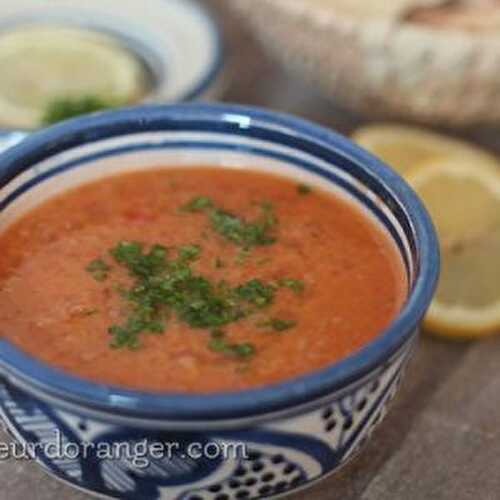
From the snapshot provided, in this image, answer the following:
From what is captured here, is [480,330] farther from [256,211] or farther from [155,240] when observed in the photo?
[155,240]

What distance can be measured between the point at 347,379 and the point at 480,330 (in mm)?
478

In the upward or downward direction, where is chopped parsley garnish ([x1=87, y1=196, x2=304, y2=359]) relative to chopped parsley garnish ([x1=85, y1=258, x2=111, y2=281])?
downward

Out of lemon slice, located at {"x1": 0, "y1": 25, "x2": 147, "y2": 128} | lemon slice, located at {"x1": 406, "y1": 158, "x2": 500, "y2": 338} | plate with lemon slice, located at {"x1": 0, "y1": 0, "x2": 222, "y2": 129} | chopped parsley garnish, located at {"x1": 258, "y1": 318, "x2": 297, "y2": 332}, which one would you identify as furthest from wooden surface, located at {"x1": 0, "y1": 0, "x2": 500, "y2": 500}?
lemon slice, located at {"x1": 0, "y1": 25, "x2": 147, "y2": 128}

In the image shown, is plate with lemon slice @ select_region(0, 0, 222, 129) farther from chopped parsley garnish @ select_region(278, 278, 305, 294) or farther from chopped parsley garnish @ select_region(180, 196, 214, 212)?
chopped parsley garnish @ select_region(278, 278, 305, 294)

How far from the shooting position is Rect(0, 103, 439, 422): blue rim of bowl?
92 cm

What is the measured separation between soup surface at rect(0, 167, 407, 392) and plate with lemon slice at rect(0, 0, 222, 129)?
355 mm

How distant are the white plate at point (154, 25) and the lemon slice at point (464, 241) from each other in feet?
1.29

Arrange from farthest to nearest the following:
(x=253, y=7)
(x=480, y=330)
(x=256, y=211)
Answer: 1. (x=253, y=7)
2. (x=480, y=330)
3. (x=256, y=211)

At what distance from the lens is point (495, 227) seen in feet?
5.00

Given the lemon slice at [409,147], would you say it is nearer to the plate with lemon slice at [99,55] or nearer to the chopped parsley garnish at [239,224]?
the plate with lemon slice at [99,55]

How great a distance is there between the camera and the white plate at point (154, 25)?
176cm

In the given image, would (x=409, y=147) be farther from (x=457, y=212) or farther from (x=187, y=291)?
(x=187, y=291)

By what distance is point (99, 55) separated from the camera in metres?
1.82

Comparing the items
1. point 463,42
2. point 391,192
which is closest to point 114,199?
point 391,192
